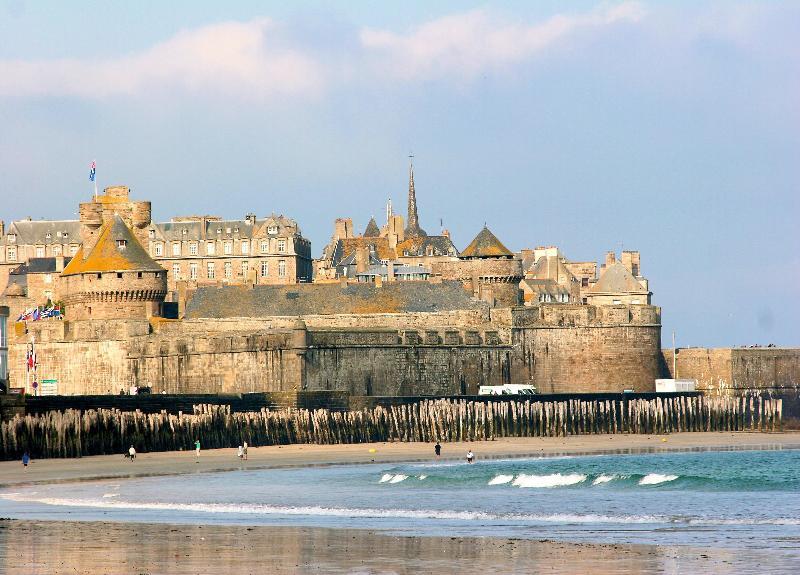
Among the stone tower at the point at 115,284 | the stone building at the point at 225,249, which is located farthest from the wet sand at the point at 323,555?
the stone building at the point at 225,249

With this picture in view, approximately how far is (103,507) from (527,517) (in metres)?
8.98

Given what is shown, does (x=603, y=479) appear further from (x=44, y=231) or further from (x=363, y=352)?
(x=44, y=231)

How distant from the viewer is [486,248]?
8525cm

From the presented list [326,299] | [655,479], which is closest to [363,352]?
[326,299]

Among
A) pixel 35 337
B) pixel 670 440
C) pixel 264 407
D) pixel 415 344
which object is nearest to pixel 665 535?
pixel 264 407

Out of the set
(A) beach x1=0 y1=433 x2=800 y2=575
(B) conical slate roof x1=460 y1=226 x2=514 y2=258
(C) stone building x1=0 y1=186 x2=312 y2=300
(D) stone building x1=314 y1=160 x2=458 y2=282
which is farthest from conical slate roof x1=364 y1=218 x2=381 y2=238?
(A) beach x1=0 y1=433 x2=800 y2=575

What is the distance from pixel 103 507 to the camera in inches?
1379

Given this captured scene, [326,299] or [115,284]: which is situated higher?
[115,284]

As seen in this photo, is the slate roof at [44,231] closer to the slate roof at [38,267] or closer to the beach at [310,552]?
the slate roof at [38,267]

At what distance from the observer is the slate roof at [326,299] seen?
3118 inches

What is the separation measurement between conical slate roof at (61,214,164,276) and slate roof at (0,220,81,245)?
39.4m

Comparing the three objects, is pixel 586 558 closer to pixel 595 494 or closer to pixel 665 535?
pixel 665 535

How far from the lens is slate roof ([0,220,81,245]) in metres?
120

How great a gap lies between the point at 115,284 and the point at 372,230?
200 ft
